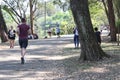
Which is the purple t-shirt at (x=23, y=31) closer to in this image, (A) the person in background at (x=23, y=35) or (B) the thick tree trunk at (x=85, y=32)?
(A) the person in background at (x=23, y=35)

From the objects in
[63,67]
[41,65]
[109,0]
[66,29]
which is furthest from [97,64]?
[66,29]

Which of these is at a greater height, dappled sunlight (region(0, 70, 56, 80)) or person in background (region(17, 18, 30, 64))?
person in background (region(17, 18, 30, 64))

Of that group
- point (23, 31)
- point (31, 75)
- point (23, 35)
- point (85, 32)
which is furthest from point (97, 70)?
point (23, 31)

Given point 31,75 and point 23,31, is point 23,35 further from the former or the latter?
point 31,75

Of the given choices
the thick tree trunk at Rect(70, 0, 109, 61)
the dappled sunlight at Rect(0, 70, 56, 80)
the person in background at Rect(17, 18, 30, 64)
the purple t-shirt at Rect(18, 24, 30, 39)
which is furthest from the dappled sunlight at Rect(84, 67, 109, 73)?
the purple t-shirt at Rect(18, 24, 30, 39)

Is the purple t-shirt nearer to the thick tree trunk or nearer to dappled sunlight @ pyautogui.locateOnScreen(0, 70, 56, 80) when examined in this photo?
the thick tree trunk

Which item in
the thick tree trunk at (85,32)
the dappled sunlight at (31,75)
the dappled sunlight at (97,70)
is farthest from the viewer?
the thick tree trunk at (85,32)

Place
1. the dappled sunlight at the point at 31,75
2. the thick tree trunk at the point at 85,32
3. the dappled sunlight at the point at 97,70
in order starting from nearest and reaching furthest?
the dappled sunlight at the point at 31,75
the dappled sunlight at the point at 97,70
the thick tree trunk at the point at 85,32

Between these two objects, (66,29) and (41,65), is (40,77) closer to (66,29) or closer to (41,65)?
(41,65)

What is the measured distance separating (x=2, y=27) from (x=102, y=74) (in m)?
26.7

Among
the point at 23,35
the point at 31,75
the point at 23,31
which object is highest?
the point at 23,31

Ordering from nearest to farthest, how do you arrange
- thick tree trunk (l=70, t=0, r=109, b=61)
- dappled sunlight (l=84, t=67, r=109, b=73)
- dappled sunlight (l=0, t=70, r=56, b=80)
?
dappled sunlight (l=0, t=70, r=56, b=80), dappled sunlight (l=84, t=67, r=109, b=73), thick tree trunk (l=70, t=0, r=109, b=61)

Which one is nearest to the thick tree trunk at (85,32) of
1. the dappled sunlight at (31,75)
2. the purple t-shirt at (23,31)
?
the purple t-shirt at (23,31)

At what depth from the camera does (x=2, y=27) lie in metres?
40.1
